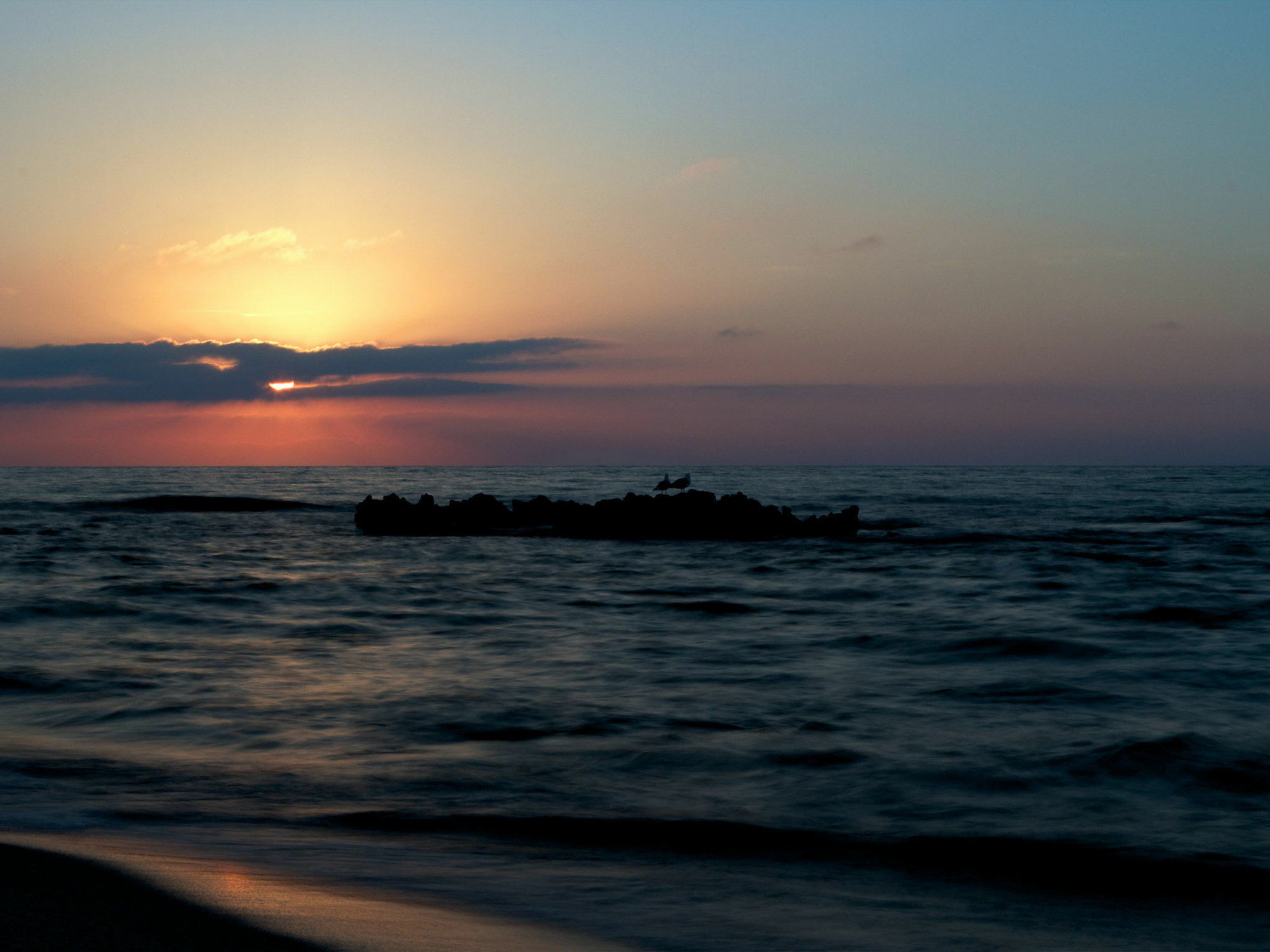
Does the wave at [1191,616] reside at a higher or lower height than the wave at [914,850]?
lower

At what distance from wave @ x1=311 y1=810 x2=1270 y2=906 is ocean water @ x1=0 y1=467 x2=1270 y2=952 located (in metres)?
0.02

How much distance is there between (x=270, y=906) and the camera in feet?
12.0

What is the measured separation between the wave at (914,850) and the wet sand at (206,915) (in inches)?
49.7

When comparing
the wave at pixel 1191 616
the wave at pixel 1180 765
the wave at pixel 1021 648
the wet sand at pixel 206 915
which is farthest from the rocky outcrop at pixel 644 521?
the wet sand at pixel 206 915

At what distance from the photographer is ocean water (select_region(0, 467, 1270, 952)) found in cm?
445

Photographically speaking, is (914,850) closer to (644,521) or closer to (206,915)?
(206,915)

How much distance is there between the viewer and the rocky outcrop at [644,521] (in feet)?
89.1

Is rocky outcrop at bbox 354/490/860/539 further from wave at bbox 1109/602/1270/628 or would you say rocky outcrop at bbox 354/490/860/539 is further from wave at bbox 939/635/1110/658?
wave at bbox 939/635/1110/658

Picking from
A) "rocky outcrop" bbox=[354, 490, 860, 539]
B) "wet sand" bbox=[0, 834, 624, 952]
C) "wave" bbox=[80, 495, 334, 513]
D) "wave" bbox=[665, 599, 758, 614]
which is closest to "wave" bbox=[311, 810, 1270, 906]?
"wet sand" bbox=[0, 834, 624, 952]

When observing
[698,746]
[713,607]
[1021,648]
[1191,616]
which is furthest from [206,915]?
[1191,616]

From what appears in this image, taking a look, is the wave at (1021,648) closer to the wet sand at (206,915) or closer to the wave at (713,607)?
the wave at (713,607)

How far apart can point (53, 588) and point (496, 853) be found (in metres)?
13.4

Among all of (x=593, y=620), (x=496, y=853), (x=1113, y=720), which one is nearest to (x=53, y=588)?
(x=593, y=620)

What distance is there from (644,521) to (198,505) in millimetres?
28535
